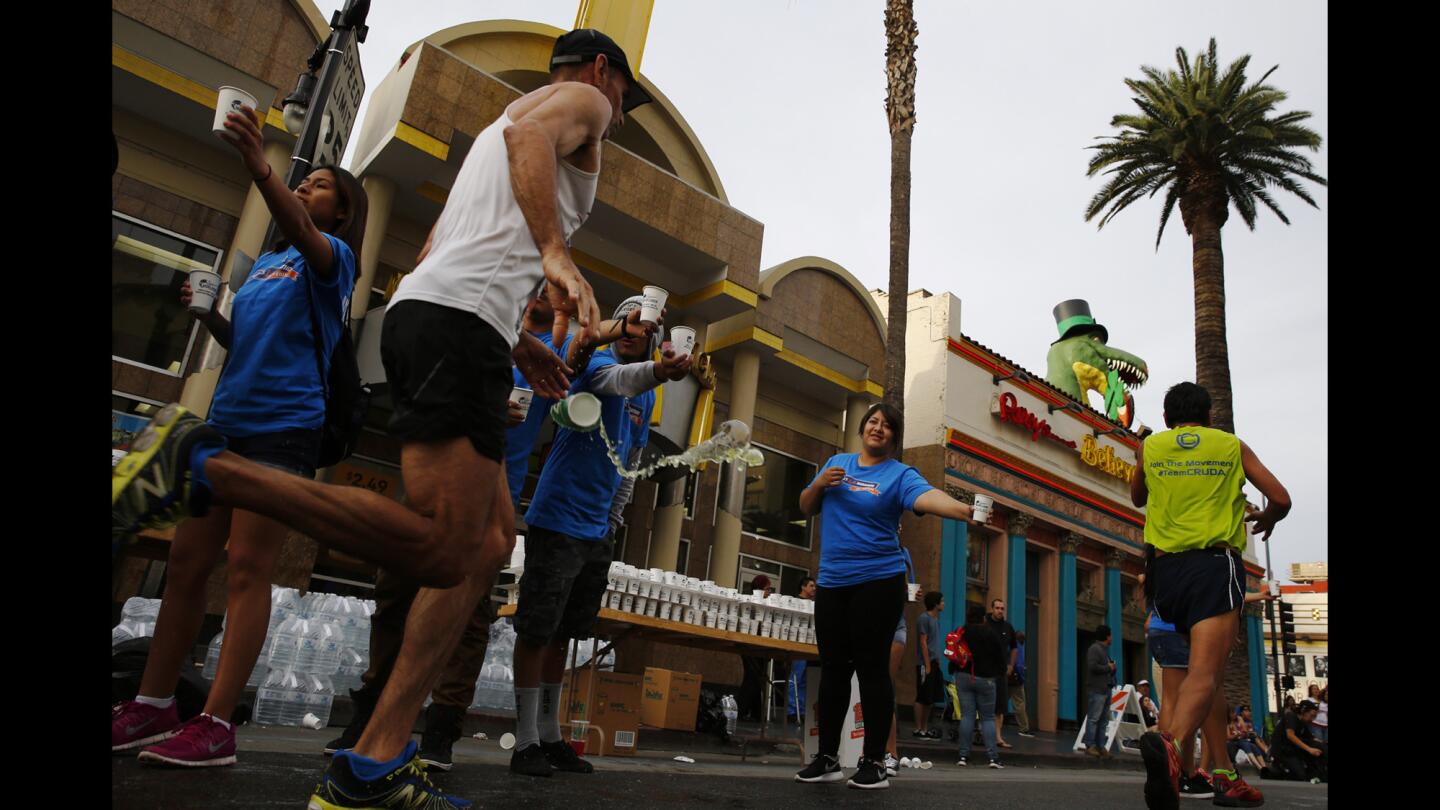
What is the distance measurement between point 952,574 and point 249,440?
19.4 m

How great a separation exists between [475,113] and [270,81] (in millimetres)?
2753

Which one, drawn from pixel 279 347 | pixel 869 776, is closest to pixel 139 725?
pixel 279 347

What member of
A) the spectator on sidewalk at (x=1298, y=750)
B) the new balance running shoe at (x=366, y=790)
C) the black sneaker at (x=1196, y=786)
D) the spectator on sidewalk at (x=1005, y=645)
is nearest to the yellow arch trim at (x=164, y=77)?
the new balance running shoe at (x=366, y=790)

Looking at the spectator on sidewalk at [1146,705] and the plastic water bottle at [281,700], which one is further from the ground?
the spectator on sidewalk at [1146,705]

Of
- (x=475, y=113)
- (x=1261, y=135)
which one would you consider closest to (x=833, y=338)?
(x=475, y=113)

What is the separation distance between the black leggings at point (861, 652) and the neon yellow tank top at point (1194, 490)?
1404 millimetres

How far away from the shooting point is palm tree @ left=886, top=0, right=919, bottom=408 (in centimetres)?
1445

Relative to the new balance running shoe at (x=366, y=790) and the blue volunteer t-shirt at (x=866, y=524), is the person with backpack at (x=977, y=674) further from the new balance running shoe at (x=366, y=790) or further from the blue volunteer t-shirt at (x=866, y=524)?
the new balance running shoe at (x=366, y=790)

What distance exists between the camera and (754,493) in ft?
58.8

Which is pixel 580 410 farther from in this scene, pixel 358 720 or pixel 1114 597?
pixel 1114 597

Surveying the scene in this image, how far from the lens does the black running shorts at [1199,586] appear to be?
419cm

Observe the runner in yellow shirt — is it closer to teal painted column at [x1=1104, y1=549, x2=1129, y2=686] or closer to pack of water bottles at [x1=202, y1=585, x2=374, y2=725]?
pack of water bottles at [x1=202, y1=585, x2=374, y2=725]
